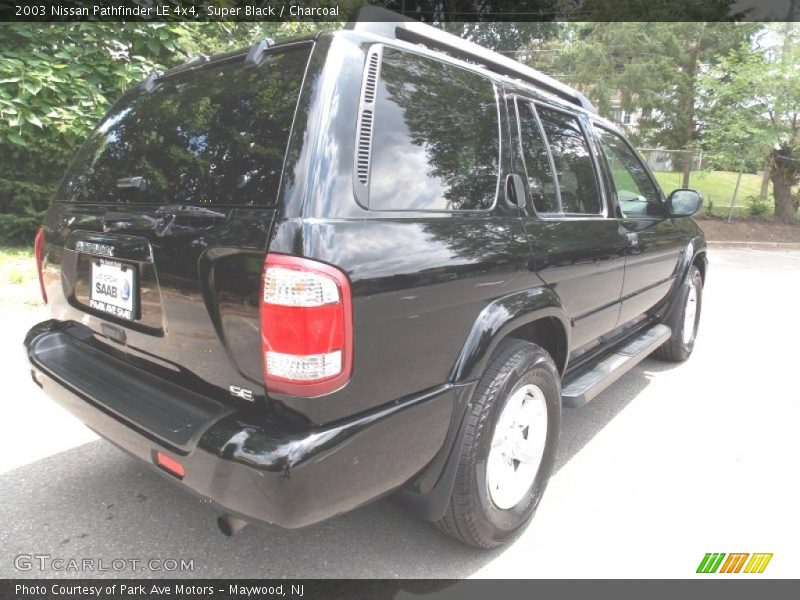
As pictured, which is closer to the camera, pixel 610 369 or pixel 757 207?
pixel 610 369

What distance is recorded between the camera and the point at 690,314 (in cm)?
485

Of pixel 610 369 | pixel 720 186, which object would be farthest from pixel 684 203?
pixel 720 186

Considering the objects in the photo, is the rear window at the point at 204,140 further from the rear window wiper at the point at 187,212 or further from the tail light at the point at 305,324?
the tail light at the point at 305,324

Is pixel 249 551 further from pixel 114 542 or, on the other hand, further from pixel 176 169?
pixel 176 169

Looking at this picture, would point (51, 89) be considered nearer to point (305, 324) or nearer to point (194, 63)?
point (194, 63)

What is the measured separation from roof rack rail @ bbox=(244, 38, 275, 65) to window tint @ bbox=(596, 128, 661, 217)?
225 centimetres

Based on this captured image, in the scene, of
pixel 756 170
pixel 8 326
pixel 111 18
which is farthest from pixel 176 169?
pixel 756 170

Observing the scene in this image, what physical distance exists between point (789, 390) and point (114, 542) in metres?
4.77

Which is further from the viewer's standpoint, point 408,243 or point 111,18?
point 111,18

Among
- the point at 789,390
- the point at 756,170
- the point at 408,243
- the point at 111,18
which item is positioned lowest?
the point at 789,390

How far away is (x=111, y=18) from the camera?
266 inches

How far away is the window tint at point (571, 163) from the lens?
2752mm

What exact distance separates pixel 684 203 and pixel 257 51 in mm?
3283

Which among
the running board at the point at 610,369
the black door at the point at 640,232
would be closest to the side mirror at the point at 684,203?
the black door at the point at 640,232
